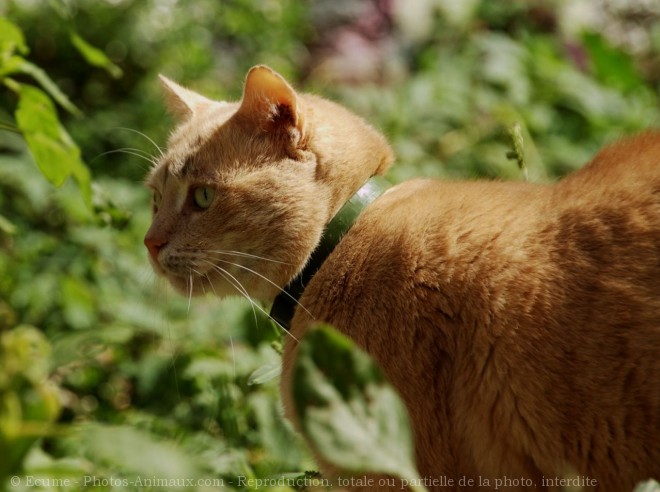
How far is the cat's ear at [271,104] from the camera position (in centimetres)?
221

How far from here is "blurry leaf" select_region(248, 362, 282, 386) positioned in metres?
2.21

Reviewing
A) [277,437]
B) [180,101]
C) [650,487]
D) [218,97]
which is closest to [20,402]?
[650,487]

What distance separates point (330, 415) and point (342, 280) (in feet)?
3.52

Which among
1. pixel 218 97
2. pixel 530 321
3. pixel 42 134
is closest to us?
pixel 530 321

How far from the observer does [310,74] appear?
18.5 ft

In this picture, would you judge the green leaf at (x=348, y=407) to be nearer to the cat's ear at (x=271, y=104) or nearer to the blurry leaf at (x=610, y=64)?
the cat's ear at (x=271, y=104)

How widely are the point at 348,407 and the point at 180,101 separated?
1846mm

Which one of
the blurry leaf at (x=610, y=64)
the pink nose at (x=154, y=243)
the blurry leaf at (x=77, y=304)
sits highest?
the blurry leaf at (x=610, y=64)

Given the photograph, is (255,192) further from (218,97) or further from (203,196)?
(218,97)

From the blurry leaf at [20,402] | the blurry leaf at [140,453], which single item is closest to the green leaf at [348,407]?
the blurry leaf at [140,453]

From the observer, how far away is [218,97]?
4648 mm

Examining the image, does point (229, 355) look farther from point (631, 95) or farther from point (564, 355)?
point (631, 95)

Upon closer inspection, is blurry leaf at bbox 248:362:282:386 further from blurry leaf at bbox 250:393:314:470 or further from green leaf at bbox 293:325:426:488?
green leaf at bbox 293:325:426:488

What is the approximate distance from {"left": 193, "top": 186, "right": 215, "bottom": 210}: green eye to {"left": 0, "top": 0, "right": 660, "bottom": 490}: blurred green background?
12.6 inches
